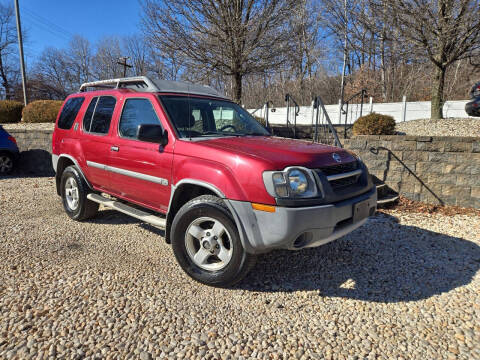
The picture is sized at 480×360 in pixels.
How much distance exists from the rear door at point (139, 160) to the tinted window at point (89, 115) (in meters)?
0.81

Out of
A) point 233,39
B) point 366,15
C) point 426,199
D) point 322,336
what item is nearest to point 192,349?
point 322,336

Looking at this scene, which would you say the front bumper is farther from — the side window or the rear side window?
the rear side window

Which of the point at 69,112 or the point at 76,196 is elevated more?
the point at 69,112

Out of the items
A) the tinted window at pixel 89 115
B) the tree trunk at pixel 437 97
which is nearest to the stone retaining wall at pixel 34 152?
the tinted window at pixel 89 115

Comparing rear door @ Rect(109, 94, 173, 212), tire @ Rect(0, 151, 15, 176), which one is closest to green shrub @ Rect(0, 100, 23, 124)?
tire @ Rect(0, 151, 15, 176)

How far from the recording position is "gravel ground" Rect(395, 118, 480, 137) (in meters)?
8.83

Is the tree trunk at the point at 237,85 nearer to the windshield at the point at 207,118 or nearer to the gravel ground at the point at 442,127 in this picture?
the gravel ground at the point at 442,127

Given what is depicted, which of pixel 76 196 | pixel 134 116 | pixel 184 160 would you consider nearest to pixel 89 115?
pixel 134 116

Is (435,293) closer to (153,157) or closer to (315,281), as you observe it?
(315,281)

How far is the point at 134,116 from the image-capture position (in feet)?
12.1

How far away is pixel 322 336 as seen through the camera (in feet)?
7.64

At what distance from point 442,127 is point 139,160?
974 cm

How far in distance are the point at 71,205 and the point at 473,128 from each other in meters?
10.7

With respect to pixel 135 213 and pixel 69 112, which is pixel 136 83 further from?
pixel 135 213
